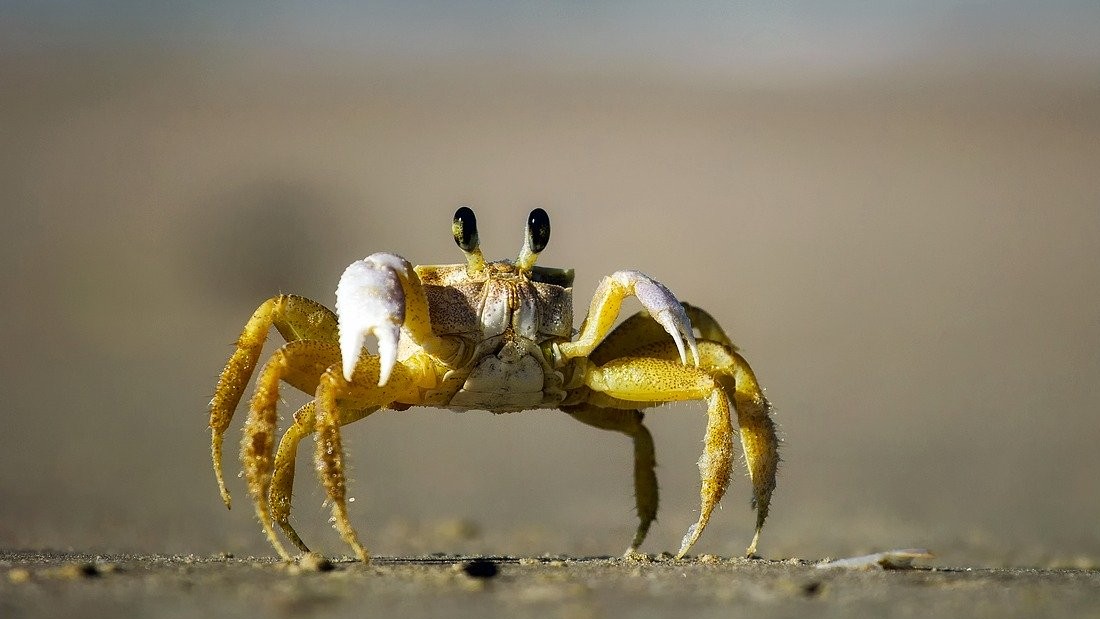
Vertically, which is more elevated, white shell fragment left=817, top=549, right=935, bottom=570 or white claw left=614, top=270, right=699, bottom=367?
white claw left=614, top=270, right=699, bottom=367

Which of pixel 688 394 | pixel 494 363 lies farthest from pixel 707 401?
pixel 494 363

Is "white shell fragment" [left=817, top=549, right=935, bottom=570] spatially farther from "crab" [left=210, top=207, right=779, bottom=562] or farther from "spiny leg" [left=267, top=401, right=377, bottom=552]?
"spiny leg" [left=267, top=401, right=377, bottom=552]

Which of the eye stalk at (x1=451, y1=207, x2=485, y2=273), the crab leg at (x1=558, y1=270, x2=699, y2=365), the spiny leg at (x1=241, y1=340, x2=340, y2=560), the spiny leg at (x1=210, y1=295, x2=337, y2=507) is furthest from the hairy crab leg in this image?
the spiny leg at (x1=241, y1=340, x2=340, y2=560)

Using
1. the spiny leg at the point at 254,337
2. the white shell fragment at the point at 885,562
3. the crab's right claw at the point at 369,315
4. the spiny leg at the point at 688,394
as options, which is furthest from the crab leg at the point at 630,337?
the white shell fragment at the point at 885,562

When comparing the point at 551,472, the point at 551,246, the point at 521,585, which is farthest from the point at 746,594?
the point at 551,246

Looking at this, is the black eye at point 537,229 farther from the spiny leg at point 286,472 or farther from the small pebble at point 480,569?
the small pebble at point 480,569

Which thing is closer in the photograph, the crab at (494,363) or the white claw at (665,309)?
the crab at (494,363)
